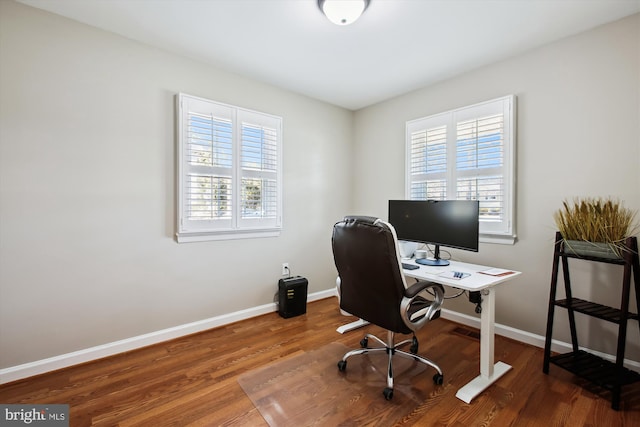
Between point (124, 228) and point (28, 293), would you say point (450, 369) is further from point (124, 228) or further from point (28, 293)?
point (28, 293)

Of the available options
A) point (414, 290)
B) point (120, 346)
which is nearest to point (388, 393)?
point (414, 290)

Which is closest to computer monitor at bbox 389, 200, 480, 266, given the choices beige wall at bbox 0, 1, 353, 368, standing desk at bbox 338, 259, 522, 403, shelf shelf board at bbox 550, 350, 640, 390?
standing desk at bbox 338, 259, 522, 403

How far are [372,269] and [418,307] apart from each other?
0.47 m

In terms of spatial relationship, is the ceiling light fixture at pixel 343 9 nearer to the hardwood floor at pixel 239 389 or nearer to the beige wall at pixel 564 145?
the beige wall at pixel 564 145

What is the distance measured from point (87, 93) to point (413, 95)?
10.4ft

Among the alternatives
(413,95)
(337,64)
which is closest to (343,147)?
(413,95)

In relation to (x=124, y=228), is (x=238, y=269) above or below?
below

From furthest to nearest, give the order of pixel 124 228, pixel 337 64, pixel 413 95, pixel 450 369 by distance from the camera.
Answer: pixel 413 95
pixel 337 64
pixel 124 228
pixel 450 369

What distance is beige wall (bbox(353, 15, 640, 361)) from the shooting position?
2.06 metres

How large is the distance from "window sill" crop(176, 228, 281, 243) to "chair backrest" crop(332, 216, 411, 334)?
54.4 inches

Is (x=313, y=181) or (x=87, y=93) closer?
(x=87, y=93)

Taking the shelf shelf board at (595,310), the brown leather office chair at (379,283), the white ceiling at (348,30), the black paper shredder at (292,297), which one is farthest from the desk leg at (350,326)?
the white ceiling at (348,30)

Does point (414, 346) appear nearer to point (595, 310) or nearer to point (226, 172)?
point (595, 310)

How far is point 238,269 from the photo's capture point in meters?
3.03
